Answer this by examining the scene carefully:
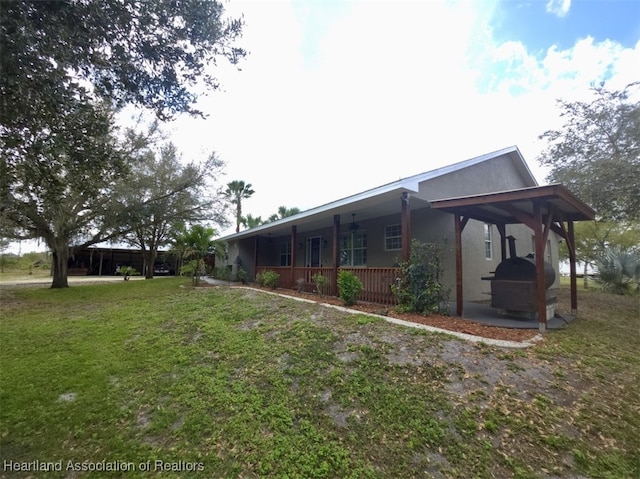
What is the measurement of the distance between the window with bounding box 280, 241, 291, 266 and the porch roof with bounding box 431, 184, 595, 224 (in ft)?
34.4

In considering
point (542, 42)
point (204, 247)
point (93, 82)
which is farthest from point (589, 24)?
point (204, 247)

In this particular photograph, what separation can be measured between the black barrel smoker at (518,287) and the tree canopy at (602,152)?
→ 5.21 m

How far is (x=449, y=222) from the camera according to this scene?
9.20 meters

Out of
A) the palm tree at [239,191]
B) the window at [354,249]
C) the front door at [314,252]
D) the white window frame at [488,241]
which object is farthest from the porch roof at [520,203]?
the palm tree at [239,191]

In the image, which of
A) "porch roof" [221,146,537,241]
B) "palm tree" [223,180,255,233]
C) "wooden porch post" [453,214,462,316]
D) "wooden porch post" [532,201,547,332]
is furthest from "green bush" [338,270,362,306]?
"palm tree" [223,180,255,233]

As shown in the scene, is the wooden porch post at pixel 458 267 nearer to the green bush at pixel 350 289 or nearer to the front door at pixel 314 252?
the green bush at pixel 350 289

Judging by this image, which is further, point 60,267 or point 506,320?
point 60,267

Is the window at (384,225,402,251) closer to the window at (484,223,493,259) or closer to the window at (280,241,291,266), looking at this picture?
the window at (484,223,493,259)

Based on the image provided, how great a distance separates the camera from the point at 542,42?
323 inches

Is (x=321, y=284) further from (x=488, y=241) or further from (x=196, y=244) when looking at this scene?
(x=196, y=244)

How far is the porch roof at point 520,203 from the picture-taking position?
561cm

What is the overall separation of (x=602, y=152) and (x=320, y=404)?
13.6m

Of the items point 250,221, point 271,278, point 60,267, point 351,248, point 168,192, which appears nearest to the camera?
point 271,278

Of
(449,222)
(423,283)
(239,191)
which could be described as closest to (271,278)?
(423,283)
